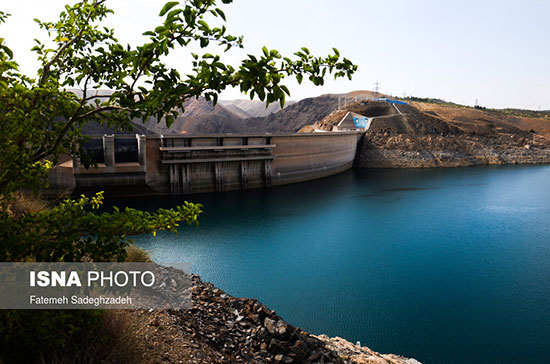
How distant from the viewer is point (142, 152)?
26.0 m

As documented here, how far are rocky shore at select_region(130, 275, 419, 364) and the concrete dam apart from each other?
19646mm

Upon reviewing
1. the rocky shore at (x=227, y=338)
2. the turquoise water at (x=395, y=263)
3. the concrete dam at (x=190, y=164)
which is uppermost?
the concrete dam at (x=190, y=164)

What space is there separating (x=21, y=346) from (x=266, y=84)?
129 inches

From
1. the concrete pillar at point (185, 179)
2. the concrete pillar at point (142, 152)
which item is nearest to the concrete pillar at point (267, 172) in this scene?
the concrete pillar at point (185, 179)

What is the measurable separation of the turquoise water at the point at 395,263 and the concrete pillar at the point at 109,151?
2.80m

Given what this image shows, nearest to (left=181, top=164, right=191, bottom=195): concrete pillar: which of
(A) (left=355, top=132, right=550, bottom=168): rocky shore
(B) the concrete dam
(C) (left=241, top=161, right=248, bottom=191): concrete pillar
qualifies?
(B) the concrete dam

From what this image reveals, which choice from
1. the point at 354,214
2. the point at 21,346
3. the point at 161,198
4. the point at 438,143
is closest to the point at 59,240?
the point at 21,346

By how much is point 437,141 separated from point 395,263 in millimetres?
40856

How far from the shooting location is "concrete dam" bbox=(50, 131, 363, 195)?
24938 mm

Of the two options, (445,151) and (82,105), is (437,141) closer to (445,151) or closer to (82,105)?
(445,151)

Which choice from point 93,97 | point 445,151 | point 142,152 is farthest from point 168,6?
point 445,151

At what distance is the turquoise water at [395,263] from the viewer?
9531 millimetres

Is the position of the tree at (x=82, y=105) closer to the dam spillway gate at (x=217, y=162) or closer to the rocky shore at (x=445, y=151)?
the dam spillway gate at (x=217, y=162)

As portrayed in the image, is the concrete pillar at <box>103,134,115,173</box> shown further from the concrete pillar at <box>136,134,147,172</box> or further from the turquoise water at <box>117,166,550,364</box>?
the turquoise water at <box>117,166,550,364</box>
